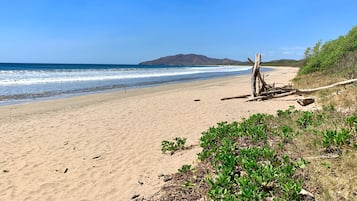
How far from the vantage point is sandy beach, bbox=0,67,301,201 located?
185 inches

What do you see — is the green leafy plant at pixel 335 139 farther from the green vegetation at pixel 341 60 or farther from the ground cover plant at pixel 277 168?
the green vegetation at pixel 341 60

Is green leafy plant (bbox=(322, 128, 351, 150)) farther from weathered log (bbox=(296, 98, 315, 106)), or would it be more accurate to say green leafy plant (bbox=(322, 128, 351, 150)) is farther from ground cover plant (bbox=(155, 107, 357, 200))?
weathered log (bbox=(296, 98, 315, 106))

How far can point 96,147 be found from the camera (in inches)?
269

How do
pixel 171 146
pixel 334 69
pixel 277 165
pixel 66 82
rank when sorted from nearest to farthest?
pixel 277 165, pixel 171 146, pixel 334 69, pixel 66 82

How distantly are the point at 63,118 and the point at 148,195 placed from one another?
7.36 meters

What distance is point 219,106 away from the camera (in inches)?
479

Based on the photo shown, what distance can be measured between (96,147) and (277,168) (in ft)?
14.4

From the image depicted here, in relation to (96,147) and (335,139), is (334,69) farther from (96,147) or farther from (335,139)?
(96,147)

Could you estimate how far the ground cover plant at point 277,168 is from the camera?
335 centimetres

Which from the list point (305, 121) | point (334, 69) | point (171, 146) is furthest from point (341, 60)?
point (171, 146)

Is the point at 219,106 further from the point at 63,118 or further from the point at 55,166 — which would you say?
the point at 55,166

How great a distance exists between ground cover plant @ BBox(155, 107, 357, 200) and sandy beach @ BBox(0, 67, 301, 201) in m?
0.64

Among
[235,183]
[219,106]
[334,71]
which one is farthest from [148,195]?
[334,71]

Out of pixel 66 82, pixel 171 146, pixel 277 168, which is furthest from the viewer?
pixel 66 82
